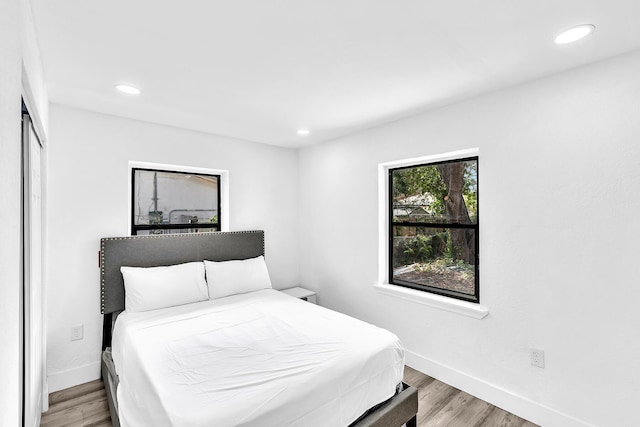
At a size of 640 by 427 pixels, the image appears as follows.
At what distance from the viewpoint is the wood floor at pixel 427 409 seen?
2193 millimetres

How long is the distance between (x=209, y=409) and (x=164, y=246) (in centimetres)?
206

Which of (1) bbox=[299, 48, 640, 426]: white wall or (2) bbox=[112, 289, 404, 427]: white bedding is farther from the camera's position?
(1) bbox=[299, 48, 640, 426]: white wall

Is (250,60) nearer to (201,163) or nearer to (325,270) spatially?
(201,163)

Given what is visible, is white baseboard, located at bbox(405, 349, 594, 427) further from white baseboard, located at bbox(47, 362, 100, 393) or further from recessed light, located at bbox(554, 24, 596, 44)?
white baseboard, located at bbox(47, 362, 100, 393)

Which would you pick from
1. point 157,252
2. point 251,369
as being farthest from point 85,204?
point 251,369

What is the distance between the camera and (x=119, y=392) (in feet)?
6.23

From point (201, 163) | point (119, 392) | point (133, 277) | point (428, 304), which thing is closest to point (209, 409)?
point (119, 392)

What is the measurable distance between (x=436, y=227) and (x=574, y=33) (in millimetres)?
1700

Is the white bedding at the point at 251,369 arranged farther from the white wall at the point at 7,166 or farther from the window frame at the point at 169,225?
the window frame at the point at 169,225

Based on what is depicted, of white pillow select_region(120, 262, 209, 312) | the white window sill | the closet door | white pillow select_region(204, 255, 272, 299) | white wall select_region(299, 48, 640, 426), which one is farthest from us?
white pillow select_region(204, 255, 272, 299)

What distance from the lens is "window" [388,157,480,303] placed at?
2688 mm

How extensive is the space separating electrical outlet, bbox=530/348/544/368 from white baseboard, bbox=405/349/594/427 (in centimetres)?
27

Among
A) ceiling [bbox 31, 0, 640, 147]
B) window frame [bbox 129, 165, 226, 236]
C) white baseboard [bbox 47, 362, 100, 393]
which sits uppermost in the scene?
ceiling [bbox 31, 0, 640, 147]

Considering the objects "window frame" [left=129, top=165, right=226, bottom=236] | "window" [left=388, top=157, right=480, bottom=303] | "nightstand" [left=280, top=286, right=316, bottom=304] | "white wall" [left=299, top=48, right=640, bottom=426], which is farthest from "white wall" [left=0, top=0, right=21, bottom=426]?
"nightstand" [left=280, top=286, right=316, bottom=304]
